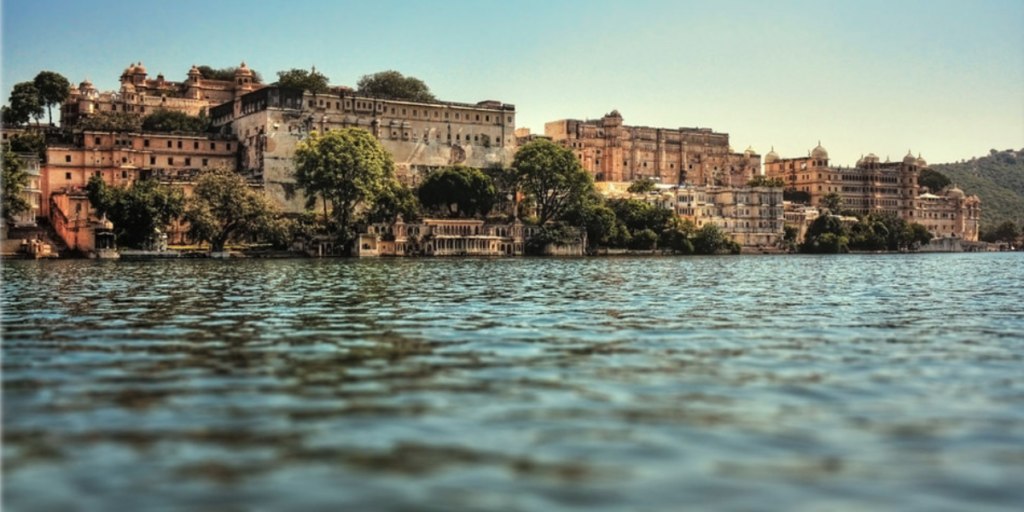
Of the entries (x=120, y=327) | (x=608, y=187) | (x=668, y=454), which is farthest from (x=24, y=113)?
(x=668, y=454)

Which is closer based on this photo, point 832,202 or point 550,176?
point 550,176

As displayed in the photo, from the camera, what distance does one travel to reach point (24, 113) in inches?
4665

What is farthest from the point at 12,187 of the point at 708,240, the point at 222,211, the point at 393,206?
the point at 708,240

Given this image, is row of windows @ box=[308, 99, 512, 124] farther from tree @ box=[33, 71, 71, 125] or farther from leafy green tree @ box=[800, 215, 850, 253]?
leafy green tree @ box=[800, 215, 850, 253]

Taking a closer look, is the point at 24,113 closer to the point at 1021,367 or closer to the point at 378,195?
the point at 378,195

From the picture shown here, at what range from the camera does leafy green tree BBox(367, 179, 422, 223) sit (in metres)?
105

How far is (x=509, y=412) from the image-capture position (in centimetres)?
1312

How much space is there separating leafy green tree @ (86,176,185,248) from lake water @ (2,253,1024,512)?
211 ft

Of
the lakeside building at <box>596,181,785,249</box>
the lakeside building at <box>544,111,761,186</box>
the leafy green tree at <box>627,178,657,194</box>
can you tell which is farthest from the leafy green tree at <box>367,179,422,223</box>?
the lakeside building at <box>544,111,761,186</box>

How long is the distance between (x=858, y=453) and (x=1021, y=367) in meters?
8.27

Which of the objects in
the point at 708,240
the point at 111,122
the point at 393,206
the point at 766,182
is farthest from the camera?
the point at 766,182

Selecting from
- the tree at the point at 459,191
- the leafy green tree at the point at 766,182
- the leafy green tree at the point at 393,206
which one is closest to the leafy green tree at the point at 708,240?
the tree at the point at 459,191

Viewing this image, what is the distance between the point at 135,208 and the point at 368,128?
36611 mm

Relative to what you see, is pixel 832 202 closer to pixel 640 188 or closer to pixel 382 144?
pixel 640 188
